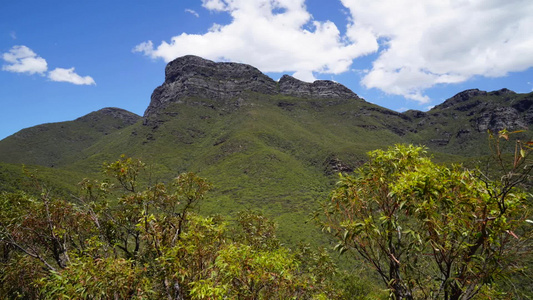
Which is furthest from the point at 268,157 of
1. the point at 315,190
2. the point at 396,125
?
the point at 396,125

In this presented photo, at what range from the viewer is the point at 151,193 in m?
10.4

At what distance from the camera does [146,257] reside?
9688 mm

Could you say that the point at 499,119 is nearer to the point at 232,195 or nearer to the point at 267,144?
the point at 267,144

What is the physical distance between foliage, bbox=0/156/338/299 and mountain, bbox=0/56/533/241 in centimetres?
5273

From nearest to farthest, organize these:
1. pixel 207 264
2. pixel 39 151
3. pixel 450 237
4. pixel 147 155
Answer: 1. pixel 450 237
2. pixel 207 264
3. pixel 147 155
4. pixel 39 151

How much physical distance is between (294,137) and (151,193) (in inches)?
5083

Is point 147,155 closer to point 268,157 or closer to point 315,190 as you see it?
point 268,157

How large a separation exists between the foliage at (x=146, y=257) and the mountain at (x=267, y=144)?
5273 centimetres

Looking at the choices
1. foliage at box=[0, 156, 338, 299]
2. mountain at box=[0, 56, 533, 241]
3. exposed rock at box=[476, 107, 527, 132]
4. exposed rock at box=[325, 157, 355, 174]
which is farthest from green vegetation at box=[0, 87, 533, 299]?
exposed rock at box=[476, 107, 527, 132]

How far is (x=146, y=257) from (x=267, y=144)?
384 feet

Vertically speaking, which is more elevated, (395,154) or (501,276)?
(395,154)

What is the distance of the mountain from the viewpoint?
89.8 metres

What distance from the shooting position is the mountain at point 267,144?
8975 centimetres

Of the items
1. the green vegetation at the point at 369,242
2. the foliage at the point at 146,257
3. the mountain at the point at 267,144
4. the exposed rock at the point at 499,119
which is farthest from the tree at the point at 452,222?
the exposed rock at the point at 499,119
